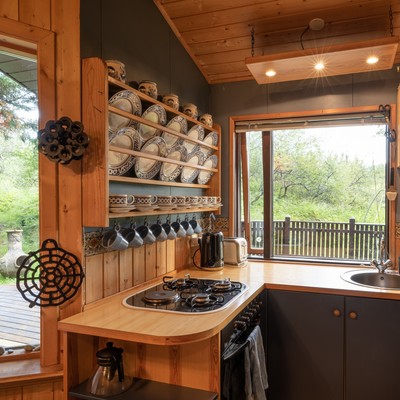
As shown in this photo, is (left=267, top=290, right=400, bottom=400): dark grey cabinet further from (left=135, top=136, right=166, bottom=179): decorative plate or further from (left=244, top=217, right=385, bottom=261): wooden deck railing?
(left=135, top=136, right=166, bottom=179): decorative plate

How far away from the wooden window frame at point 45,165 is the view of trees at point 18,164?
2.8 inches

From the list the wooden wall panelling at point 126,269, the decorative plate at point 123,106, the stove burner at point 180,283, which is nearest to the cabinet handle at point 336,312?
the stove burner at point 180,283

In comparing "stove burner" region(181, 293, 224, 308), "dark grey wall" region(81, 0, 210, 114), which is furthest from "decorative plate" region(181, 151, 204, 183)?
"stove burner" region(181, 293, 224, 308)

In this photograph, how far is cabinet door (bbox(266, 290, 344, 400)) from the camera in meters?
2.17

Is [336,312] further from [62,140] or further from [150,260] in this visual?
[62,140]

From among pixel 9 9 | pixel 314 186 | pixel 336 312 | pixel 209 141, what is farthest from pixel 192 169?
pixel 9 9

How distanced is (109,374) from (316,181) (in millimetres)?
2084

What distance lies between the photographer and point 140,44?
7.22 ft

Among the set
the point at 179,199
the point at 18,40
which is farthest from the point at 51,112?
the point at 179,199

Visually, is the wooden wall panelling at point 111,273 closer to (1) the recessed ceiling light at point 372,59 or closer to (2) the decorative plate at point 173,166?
(2) the decorative plate at point 173,166

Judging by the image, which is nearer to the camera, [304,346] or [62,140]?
[62,140]

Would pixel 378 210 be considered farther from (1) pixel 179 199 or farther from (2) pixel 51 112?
(2) pixel 51 112

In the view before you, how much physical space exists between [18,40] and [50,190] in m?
0.68

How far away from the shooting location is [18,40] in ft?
5.48
